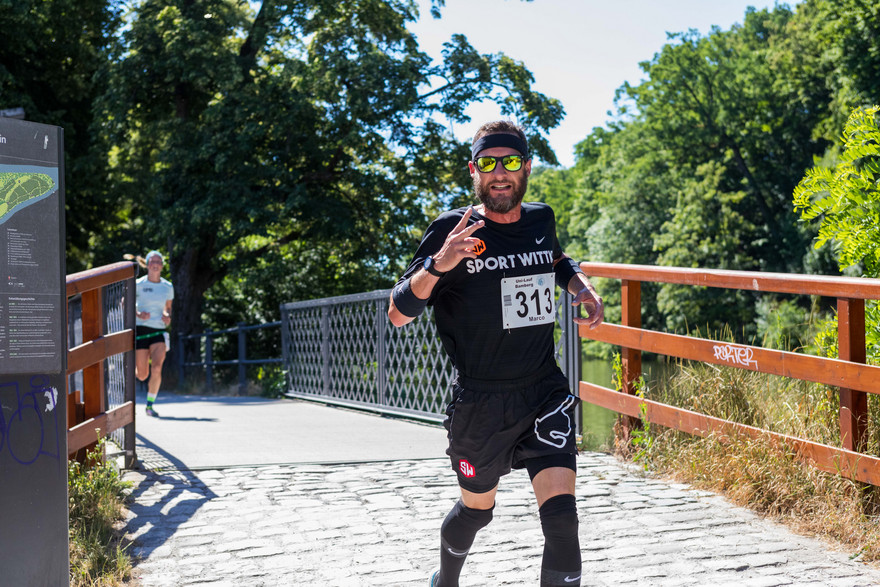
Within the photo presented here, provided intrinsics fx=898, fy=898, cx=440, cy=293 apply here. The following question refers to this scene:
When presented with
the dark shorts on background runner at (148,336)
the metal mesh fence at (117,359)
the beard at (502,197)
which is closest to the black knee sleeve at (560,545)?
the beard at (502,197)

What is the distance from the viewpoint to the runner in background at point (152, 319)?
10625 mm

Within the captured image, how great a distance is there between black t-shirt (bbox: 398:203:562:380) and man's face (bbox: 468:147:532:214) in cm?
9

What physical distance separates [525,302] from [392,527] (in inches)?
79.2

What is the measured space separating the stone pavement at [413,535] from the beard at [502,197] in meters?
1.68

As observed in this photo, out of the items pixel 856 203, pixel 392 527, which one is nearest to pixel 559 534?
Answer: pixel 392 527

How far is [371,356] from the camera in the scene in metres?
10.8

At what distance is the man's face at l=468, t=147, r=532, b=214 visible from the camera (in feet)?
11.2

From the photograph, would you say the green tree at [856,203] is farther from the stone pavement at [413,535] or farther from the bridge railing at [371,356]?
the bridge railing at [371,356]

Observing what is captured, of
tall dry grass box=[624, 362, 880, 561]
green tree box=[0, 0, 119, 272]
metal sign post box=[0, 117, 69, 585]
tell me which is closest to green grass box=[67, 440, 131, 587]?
metal sign post box=[0, 117, 69, 585]

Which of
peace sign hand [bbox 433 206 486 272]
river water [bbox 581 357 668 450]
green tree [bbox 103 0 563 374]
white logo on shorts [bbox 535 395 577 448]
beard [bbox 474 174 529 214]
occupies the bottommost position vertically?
river water [bbox 581 357 668 450]

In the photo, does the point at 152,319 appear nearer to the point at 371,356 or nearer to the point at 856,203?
the point at 371,356

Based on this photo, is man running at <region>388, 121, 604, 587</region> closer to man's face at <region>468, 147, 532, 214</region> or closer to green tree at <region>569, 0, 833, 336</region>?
man's face at <region>468, 147, 532, 214</region>

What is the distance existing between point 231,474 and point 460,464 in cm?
321

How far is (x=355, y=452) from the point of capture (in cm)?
711
